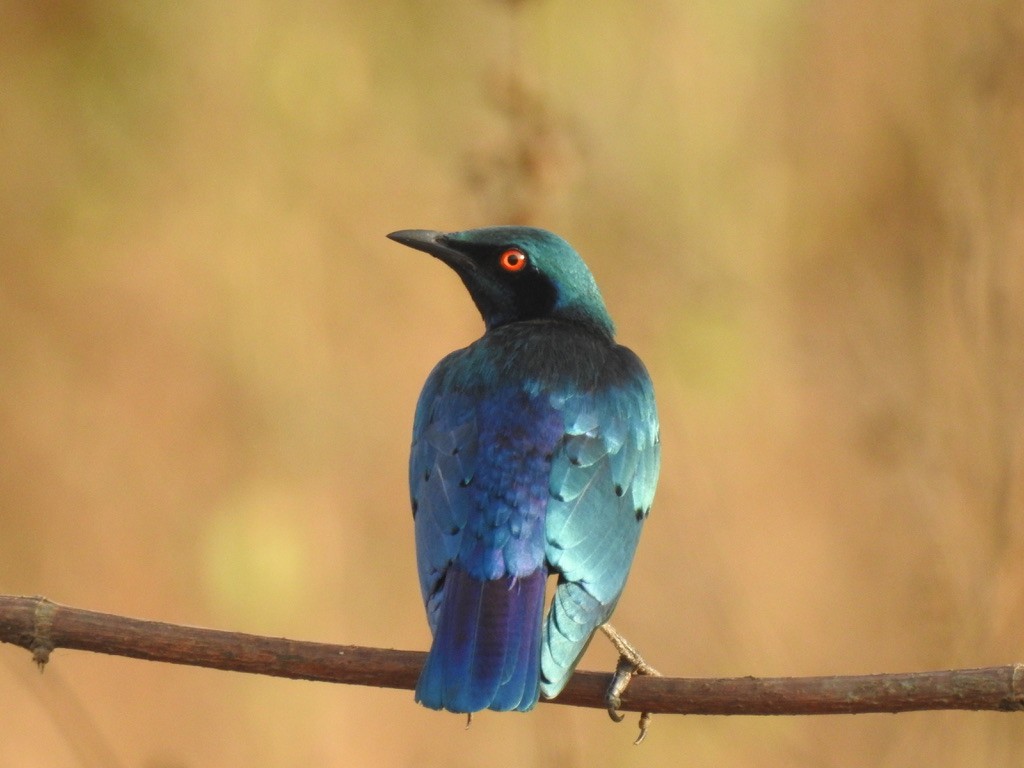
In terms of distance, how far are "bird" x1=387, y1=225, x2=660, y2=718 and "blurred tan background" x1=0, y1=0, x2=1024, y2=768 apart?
0.76 meters

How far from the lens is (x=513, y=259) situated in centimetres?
447

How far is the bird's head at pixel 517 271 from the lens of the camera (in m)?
4.44

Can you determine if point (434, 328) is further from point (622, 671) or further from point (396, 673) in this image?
point (396, 673)

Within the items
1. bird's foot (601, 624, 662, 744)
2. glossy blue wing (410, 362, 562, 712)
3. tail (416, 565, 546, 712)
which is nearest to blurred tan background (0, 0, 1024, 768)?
bird's foot (601, 624, 662, 744)

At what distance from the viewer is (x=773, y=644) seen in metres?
5.44

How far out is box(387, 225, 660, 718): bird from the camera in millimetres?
3211

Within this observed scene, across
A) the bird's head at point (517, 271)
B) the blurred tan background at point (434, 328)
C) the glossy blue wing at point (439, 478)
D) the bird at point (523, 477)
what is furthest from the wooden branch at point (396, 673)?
the blurred tan background at point (434, 328)

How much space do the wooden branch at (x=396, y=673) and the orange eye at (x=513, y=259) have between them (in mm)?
1664

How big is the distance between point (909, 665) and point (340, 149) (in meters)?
3.33

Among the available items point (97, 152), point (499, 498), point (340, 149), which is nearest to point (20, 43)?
point (97, 152)

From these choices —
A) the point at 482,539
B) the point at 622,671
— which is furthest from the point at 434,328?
the point at 622,671

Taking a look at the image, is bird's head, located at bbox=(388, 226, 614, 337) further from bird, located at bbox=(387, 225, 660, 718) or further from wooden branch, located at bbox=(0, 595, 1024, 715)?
wooden branch, located at bbox=(0, 595, 1024, 715)

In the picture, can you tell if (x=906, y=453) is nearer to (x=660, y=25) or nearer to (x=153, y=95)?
(x=660, y=25)

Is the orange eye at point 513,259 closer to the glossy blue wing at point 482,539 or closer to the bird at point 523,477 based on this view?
the bird at point 523,477
